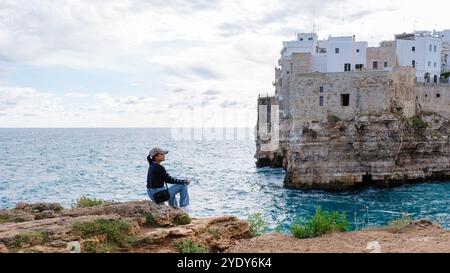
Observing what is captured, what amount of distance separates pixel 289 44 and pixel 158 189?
48082 millimetres

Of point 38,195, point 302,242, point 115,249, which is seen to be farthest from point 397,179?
point 115,249

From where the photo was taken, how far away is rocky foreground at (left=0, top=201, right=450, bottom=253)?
28.6ft

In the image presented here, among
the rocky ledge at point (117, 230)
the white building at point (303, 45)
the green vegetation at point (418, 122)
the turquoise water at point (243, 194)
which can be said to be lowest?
the turquoise water at point (243, 194)

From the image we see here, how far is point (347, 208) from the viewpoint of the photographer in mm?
33906

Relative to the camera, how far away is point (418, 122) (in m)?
44.2

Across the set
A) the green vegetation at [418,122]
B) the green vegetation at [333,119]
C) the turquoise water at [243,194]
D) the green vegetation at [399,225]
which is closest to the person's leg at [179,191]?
the green vegetation at [399,225]

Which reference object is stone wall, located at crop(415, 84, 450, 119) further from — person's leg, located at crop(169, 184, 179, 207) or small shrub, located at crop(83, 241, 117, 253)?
small shrub, located at crop(83, 241, 117, 253)

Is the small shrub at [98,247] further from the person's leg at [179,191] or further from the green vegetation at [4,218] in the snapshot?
the green vegetation at [4,218]

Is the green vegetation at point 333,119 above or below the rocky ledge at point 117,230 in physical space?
above

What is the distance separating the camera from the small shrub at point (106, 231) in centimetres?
902

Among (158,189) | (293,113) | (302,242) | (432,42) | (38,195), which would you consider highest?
(432,42)

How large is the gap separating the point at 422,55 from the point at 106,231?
50597 millimetres

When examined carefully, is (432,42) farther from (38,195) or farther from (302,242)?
(302,242)

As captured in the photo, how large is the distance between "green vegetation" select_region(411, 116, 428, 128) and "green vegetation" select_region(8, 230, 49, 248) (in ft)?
133
